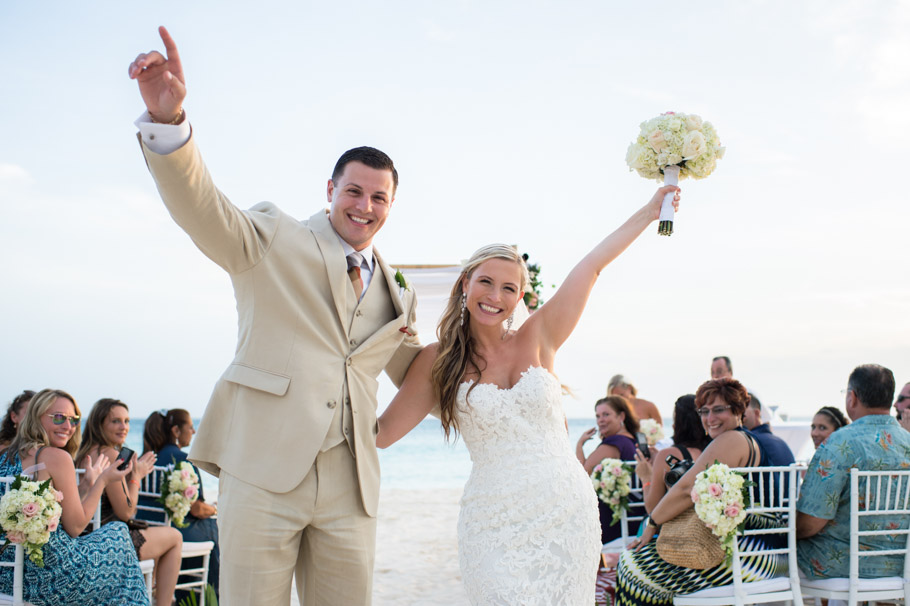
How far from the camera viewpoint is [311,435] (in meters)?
2.33

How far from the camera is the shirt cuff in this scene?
6.41 ft

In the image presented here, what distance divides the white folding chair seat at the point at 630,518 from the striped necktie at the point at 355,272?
3.27 meters

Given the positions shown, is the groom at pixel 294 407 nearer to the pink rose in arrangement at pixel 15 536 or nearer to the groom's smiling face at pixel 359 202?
the groom's smiling face at pixel 359 202

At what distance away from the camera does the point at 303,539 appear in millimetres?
2471

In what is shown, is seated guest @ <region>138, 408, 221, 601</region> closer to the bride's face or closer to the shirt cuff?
the bride's face

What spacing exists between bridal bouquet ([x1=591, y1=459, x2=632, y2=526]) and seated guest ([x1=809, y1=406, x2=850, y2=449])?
2.18 metres

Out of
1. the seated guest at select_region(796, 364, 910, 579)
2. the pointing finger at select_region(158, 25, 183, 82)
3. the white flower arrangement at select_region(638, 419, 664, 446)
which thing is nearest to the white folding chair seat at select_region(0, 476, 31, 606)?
the pointing finger at select_region(158, 25, 183, 82)

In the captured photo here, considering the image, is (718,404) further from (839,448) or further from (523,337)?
(523,337)

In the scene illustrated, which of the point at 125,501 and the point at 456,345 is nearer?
the point at 456,345

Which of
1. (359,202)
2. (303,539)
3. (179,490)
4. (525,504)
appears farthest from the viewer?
(179,490)

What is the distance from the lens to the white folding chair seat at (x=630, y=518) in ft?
17.7

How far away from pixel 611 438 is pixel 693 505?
1.73m

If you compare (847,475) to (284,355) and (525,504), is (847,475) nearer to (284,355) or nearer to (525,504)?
(525,504)

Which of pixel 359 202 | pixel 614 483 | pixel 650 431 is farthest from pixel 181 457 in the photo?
pixel 359 202
